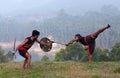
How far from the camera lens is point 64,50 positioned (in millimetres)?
76500

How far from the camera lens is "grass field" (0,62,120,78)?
57.3ft

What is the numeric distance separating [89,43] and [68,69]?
2778mm

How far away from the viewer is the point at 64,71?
18812mm

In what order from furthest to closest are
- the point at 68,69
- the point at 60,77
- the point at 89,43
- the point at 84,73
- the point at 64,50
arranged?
1. the point at 64,50
2. the point at 89,43
3. the point at 68,69
4. the point at 84,73
5. the point at 60,77

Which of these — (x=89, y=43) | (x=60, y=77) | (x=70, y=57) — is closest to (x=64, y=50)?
(x=70, y=57)

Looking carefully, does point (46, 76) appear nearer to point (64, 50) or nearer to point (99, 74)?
point (99, 74)

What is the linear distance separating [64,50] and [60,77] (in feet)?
196

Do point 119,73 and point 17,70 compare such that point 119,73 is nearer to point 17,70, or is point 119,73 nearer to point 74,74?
point 74,74

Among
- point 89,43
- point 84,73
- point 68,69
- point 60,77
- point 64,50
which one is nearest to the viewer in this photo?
point 60,77

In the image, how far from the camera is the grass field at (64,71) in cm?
1747

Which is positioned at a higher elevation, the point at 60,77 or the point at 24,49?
the point at 24,49

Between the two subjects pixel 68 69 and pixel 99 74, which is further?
pixel 68 69

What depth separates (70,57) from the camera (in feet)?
252

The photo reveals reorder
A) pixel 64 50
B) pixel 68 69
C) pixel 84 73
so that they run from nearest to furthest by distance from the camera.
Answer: pixel 84 73
pixel 68 69
pixel 64 50
